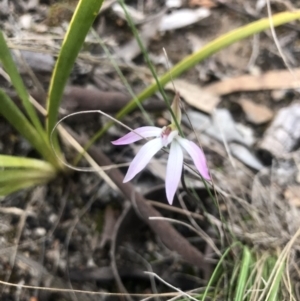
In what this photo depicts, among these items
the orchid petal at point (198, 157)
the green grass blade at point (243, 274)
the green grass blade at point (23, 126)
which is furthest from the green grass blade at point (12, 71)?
the green grass blade at point (243, 274)

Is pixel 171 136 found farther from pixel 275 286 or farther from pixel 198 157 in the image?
pixel 275 286

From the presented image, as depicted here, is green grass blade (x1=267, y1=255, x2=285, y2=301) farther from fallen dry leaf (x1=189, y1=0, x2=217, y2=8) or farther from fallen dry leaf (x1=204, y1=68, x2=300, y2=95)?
fallen dry leaf (x1=189, y1=0, x2=217, y2=8)

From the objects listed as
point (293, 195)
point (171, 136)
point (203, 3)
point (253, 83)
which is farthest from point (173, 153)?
point (203, 3)

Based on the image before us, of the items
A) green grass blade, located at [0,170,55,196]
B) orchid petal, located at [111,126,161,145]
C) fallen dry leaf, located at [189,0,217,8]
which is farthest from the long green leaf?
fallen dry leaf, located at [189,0,217,8]

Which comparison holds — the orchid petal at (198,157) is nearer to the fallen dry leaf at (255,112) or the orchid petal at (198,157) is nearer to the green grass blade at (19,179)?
the green grass blade at (19,179)

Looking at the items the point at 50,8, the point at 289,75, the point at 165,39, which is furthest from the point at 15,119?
the point at 289,75

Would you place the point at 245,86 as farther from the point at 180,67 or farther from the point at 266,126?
the point at 180,67
